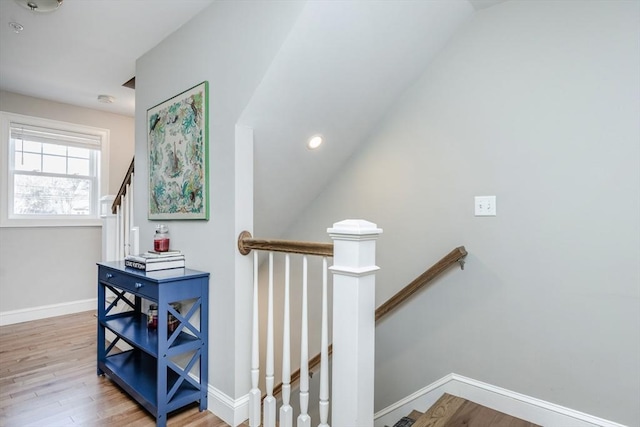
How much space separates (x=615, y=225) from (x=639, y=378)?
2.31 ft

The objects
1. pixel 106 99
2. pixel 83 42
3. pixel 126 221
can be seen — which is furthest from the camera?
pixel 106 99

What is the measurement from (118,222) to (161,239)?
1273mm

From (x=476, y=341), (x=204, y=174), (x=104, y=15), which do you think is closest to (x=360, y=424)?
(x=476, y=341)

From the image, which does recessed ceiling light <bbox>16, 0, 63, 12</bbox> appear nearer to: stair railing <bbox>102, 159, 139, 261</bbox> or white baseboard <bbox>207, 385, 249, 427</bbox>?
stair railing <bbox>102, 159, 139, 261</bbox>

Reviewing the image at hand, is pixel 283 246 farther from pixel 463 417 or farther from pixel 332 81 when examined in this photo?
pixel 463 417

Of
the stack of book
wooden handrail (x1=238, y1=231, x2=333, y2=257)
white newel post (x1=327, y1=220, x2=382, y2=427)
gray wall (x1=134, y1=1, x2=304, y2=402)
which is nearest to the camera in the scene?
white newel post (x1=327, y1=220, x2=382, y2=427)

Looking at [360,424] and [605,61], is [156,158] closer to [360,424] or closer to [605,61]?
[360,424]

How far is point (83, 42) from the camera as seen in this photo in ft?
8.13

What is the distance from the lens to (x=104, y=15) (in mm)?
2158

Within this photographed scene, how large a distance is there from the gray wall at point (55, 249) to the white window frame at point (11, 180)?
53 millimetres

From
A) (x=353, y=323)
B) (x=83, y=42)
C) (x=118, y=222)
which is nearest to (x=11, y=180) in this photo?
(x=118, y=222)

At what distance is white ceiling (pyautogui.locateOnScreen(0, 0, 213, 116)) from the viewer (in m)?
2.10

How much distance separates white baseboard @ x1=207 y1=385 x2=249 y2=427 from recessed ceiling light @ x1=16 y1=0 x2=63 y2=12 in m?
2.39

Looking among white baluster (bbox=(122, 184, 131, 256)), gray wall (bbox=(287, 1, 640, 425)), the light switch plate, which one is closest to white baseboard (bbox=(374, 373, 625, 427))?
gray wall (bbox=(287, 1, 640, 425))
